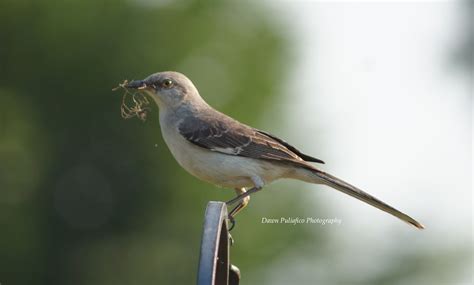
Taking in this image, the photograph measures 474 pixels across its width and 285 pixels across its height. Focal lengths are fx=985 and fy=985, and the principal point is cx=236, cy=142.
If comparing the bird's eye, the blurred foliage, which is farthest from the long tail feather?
the blurred foliage

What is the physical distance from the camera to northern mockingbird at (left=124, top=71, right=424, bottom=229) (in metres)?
7.82

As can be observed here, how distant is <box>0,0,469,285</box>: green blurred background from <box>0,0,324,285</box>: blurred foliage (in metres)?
0.03

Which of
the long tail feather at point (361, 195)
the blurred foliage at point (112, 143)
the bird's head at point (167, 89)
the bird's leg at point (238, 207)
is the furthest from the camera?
the blurred foliage at point (112, 143)

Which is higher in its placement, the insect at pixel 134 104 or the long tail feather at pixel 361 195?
the insect at pixel 134 104

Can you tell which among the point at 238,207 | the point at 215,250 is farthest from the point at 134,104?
the point at 215,250

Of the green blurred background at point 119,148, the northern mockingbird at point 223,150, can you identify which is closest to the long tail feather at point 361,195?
the northern mockingbird at point 223,150

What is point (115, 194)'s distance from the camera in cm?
2239

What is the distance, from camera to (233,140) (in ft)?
27.1

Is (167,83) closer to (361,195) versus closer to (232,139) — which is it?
(232,139)

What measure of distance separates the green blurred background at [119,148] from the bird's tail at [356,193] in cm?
1198

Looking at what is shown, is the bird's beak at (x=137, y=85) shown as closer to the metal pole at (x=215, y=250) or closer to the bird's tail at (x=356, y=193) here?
the bird's tail at (x=356, y=193)

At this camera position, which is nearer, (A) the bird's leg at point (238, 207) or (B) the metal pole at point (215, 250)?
(B) the metal pole at point (215, 250)

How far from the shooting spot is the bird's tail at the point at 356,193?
7.51m

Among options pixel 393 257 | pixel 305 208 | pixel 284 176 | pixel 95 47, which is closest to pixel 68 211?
pixel 95 47
